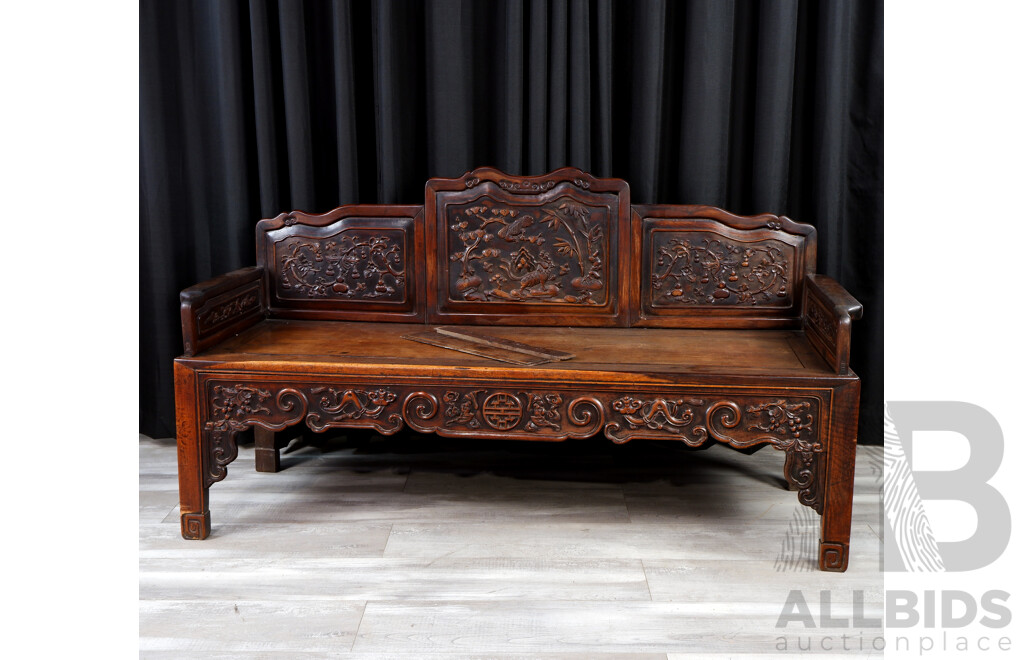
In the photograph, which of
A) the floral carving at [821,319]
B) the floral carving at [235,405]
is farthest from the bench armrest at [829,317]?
the floral carving at [235,405]

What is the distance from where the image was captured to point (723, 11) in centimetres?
256

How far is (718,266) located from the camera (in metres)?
2.52

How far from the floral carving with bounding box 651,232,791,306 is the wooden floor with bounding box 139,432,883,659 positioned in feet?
1.83

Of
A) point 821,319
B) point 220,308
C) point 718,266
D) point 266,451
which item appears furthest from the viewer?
point 266,451

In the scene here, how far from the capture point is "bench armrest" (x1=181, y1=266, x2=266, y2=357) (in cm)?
216

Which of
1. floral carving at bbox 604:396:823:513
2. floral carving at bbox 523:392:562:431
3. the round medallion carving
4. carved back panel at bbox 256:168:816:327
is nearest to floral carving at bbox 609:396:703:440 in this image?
floral carving at bbox 604:396:823:513

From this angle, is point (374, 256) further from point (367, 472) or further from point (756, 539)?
point (756, 539)

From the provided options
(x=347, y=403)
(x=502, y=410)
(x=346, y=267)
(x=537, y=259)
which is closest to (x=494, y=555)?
(x=502, y=410)

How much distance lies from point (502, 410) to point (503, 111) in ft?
3.53

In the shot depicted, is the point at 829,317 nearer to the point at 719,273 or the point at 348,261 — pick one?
the point at 719,273

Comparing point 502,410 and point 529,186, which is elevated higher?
point 529,186

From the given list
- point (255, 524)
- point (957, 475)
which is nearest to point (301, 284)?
point (255, 524)

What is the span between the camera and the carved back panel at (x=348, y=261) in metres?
2.59

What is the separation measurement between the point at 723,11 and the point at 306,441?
6.35 feet
